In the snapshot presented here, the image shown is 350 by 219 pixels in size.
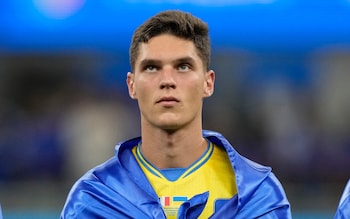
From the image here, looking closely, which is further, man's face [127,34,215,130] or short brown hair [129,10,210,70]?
short brown hair [129,10,210,70]

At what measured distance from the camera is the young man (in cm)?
566

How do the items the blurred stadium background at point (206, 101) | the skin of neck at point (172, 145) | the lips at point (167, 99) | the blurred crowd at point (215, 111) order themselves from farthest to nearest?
the blurred crowd at point (215, 111) → the blurred stadium background at point (206, 101) → the skin of neck at point (172, 145) → the lips at point (167, 99)

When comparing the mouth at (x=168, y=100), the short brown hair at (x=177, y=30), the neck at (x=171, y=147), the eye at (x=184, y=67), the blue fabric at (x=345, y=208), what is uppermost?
the short brown hair at (x=177, y=30)


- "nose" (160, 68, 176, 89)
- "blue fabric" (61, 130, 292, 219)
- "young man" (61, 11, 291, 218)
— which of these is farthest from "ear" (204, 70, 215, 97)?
"blue fabric" (61, 130, 292, 219)

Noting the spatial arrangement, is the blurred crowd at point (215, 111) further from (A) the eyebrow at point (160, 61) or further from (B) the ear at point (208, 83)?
(A) the eyebrow at point (160, 61)

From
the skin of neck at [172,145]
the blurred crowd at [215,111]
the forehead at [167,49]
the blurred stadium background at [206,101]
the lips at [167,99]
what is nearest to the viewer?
the lips at [167,99]

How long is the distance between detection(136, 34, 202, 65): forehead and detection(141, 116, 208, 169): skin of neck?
37cm

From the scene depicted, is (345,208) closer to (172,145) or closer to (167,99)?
(172,145)

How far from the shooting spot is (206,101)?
1459 centimetres

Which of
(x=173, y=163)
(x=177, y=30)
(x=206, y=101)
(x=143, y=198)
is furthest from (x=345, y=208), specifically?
(x=206, y=101)

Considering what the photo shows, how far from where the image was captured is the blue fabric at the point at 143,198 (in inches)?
223

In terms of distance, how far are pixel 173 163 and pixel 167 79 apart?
0.50 meters

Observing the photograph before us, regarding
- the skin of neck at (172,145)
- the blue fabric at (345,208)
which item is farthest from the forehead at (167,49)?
the blue fabric at (345,208)

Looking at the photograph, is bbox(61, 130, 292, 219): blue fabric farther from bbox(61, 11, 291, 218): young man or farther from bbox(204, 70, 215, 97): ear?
bbox(204, 70, 215, 97): ear
